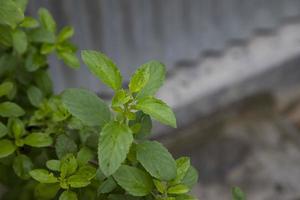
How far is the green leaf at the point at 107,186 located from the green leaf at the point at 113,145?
0.35 ft

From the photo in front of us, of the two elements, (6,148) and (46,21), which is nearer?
(6,148)

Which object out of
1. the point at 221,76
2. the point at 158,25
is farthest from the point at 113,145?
the point at 221,76

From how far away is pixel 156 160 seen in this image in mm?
1143

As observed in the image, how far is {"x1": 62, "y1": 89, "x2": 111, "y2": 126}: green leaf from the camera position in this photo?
Result: 1.14 meters

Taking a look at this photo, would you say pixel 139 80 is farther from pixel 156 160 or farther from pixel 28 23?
pixel 28 23

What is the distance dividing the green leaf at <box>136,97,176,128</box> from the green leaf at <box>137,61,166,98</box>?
0.09 feet

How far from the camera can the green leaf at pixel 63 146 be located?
1.24 m

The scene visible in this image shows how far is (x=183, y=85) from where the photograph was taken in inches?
108

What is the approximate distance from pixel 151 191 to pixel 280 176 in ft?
5.71

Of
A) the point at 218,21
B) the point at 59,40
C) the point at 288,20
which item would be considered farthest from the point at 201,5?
the point at 59,40

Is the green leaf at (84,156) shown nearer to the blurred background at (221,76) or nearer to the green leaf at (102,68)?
the green leaf at (102,68)

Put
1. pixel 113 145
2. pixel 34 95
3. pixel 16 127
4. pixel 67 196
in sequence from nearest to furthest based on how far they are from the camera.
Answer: pixel 113 145, pixel 67 196, pixel 16 127, pixel 34 95

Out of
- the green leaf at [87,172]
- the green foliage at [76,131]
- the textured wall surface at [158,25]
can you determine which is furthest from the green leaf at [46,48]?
the textured wall surface at [158,25]

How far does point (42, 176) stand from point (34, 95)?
27 centimetres
